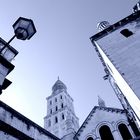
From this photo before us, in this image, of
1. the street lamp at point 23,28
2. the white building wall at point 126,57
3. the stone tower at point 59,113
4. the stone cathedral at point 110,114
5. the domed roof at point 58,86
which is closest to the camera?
the street lamp at point 23,28

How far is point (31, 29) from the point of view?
577 cm

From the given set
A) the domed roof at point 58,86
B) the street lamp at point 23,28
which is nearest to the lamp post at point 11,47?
the street lamp at point 23,28

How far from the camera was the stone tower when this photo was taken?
52.2 m

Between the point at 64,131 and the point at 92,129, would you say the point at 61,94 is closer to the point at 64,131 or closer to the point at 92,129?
the point at 64,131

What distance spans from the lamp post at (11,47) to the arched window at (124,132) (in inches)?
552

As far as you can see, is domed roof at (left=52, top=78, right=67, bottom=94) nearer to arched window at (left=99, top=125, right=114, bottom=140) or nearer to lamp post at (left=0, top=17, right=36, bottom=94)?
arched window at (left=99, top=125, right=114, bottom=140)

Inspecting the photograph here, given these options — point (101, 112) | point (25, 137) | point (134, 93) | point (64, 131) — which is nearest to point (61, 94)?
point (64, 131)

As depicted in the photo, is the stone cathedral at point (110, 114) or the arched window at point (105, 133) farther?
the arched window at point (105, 133)

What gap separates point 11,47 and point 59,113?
2037 inches

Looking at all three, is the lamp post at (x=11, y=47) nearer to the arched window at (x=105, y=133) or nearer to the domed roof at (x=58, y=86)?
the arched window at (x=105, y=133)

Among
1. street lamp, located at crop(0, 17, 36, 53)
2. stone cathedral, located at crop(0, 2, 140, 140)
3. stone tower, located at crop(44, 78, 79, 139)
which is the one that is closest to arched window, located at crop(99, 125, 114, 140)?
stone cathedral, located at crop(0, 2, 140, 140)

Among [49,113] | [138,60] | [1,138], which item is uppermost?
[49,113]

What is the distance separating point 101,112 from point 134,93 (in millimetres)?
9377

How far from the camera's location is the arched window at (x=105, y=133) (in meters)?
18.7
